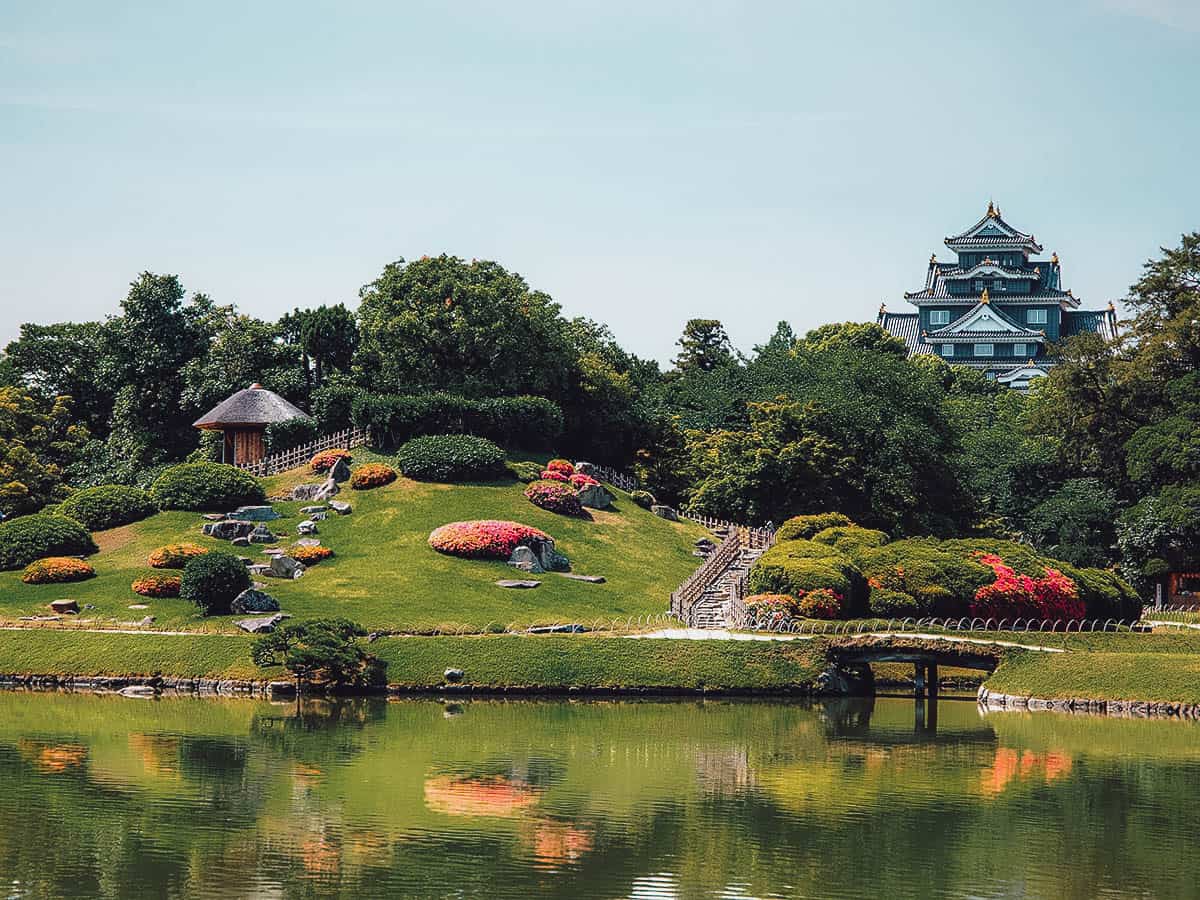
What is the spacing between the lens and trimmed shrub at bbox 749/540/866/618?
58.7 m

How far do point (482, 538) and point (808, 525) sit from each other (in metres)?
13.8

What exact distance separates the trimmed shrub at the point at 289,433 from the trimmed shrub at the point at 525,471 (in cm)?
1050

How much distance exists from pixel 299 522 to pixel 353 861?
43.9 metres

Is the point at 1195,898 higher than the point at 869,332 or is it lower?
lower

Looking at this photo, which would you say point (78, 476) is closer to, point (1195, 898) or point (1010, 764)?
point (1010, 764)

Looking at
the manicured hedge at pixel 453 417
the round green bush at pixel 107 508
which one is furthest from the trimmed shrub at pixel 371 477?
the round green bush at pixel 107 508

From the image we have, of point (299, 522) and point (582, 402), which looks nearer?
point (299, 522)

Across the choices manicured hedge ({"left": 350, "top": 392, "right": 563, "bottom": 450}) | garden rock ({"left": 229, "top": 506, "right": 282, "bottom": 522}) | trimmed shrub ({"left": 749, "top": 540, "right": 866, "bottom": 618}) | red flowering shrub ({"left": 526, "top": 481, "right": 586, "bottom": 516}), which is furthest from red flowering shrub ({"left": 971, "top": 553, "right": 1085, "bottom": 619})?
garden rock ({"left": 229, "top": 506, "right": 282, "bottom": 522})

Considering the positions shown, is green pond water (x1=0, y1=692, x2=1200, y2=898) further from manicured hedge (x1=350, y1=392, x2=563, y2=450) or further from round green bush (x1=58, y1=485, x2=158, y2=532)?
manicured hedge (x1=350, y1=392, x2=563, y2=450)

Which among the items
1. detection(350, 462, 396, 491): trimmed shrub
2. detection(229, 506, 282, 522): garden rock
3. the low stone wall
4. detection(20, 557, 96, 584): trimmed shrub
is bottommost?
the low stone wall

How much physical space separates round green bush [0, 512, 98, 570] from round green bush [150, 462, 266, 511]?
496 cm

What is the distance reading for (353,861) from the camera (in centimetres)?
2873

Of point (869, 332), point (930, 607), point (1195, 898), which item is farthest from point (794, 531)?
point (869, 332)

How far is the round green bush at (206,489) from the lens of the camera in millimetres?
72688
